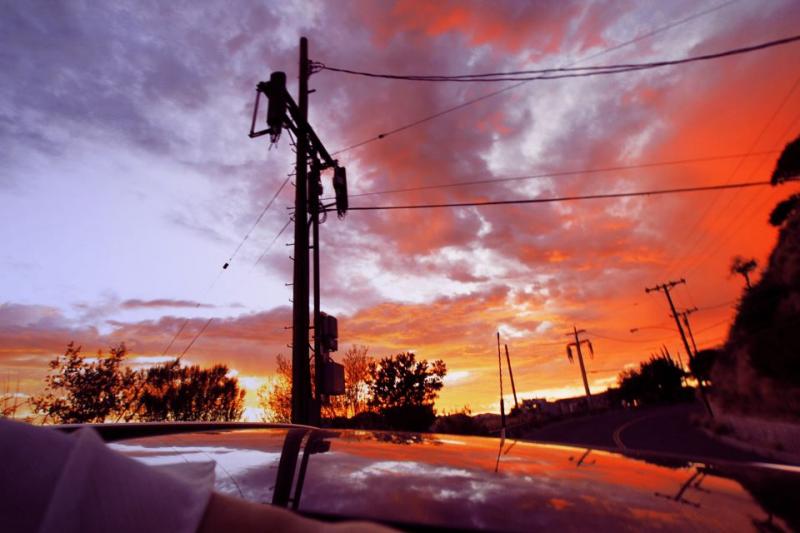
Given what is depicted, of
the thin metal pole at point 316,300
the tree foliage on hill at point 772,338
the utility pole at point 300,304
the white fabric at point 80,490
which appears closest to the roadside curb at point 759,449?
the tree foliage on hill at point 772,338

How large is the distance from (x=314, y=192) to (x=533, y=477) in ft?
39.0

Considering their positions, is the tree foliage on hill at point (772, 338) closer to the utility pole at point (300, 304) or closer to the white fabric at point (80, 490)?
the utility pole at point (300, 304)

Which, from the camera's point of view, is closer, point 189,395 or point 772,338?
point 772,338

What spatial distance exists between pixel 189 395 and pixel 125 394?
6795 millimetres

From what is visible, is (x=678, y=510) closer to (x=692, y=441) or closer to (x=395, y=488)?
(x=395, y=488)

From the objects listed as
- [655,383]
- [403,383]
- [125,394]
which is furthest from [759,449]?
[655,383]

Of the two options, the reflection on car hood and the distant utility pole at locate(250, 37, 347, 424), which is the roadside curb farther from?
the reflection on car hood

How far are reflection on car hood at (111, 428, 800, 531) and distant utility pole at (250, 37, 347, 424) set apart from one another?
25.2 feet

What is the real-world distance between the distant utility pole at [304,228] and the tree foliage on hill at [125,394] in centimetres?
1227

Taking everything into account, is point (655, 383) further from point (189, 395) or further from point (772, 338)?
point (189, 395)

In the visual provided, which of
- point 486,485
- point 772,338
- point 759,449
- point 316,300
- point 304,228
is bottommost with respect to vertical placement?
point 759,449

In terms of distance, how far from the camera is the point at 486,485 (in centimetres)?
152

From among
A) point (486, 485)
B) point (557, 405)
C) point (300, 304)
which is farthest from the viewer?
point (557, 405)

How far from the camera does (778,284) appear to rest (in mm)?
23453
